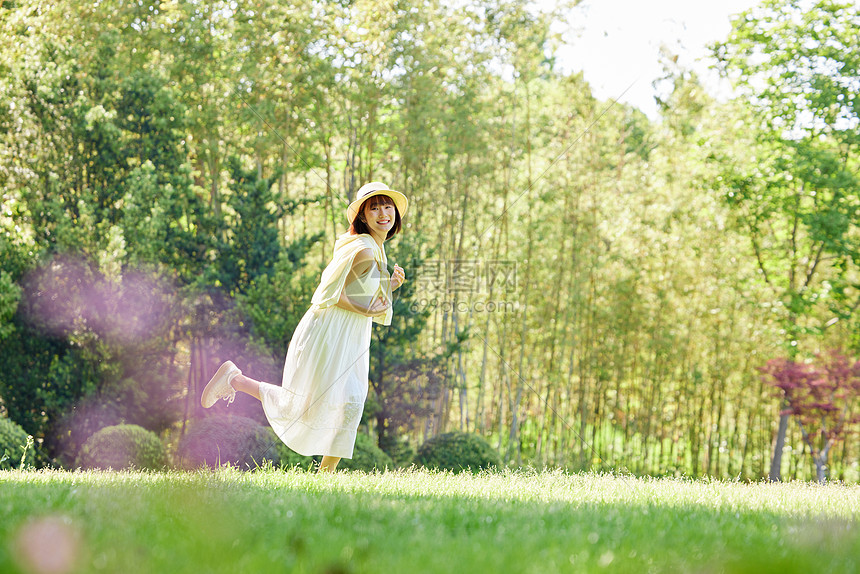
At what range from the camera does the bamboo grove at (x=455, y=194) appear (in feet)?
31.2

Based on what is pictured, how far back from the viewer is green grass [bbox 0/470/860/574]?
1.90m

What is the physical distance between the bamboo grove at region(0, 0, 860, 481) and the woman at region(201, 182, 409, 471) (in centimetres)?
436

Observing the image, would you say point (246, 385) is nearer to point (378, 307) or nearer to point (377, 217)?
point (378, 307)

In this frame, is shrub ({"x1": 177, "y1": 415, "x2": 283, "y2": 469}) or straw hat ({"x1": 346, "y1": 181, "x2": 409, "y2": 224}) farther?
shrub ({"x1": 177, "y1": 415, "x2": 283, "y2": 469})

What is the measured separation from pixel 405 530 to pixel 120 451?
231 inches

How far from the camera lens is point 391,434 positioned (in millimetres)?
9750

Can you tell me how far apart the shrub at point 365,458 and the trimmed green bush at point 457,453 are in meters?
0.39

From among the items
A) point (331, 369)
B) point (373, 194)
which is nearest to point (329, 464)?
point (331, 369)

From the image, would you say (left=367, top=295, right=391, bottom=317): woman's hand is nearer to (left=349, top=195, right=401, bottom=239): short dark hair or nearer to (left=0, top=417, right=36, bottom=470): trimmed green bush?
(left=349, top=195, right=401, bottom=239): short dark hair

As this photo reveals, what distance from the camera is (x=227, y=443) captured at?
694 centimetres

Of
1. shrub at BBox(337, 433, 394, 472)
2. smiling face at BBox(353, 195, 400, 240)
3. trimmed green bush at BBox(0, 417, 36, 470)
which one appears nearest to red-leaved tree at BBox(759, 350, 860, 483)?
shrub at BBox(337, 433, 394, 472)

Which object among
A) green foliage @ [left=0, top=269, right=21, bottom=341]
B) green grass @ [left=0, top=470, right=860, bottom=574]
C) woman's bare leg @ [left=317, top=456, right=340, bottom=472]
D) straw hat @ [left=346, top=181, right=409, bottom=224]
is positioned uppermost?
straw hat @ [left=346, top=181, right=409, bottom=224]

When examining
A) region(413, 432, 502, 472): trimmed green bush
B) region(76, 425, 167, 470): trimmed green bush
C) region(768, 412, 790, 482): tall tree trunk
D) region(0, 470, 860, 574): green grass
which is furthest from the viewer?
region(768, 412, 790, 482): tall tree trunk

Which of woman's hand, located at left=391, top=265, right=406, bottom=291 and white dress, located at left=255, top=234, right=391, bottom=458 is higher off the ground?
woman's hand, located at left=391, top=265, right=406, bottom=291
